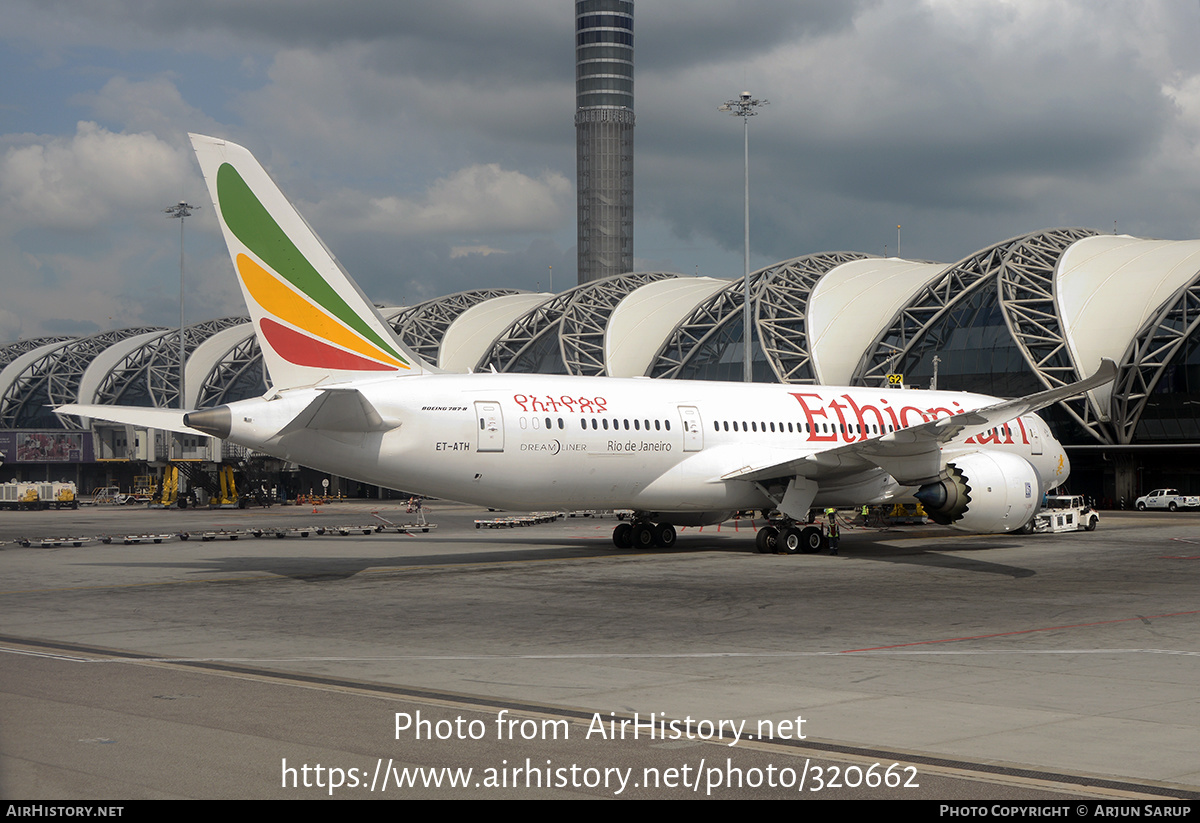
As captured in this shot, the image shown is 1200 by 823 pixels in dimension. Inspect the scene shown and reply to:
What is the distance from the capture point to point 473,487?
2502 cm

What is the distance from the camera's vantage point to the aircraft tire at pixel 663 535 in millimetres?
31688

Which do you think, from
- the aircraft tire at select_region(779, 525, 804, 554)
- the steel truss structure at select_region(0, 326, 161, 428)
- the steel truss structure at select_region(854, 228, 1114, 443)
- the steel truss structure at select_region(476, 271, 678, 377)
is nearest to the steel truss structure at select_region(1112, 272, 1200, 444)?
the steel truss structure at select_region(854, 228, 1114, 443)

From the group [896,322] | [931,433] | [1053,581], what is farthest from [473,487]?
[896,322]

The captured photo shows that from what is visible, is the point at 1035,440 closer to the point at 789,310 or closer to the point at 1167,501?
the point at 1167,501

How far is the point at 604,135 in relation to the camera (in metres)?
194

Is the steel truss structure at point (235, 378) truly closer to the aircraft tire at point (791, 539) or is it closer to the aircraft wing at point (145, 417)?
the aircraft tire at point (791, 539)

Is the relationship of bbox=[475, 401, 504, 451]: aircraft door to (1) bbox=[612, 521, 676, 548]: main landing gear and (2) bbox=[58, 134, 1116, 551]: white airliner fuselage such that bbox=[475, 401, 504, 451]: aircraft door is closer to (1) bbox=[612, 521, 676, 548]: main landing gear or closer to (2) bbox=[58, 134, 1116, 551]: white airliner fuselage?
(2) bbox=[58, 134, 1116, 551]: white airliner fuselage

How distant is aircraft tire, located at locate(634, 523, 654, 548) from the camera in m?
31.5

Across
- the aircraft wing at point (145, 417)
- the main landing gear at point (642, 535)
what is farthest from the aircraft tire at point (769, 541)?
the aircraft wing at point (145, 417)

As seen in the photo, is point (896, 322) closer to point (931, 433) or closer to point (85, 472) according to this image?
point (931, 433)

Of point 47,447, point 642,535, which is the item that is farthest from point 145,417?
point 47,447

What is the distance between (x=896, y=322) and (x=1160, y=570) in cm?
4059

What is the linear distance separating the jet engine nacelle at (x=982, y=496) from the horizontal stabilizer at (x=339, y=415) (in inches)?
522

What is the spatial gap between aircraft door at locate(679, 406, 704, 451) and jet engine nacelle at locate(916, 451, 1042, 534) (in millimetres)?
5520
